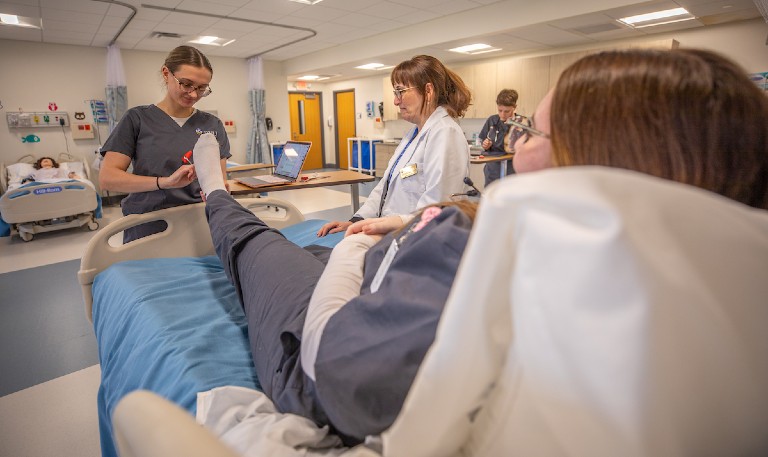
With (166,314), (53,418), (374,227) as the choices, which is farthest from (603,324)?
(53,418)

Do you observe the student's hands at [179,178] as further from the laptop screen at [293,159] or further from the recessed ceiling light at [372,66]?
the recessed ceiling light at [372,66]

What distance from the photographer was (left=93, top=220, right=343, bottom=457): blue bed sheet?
3.22 ft

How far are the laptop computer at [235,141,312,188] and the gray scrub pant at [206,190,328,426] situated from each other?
1.48 metres

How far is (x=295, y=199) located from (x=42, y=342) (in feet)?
13.6

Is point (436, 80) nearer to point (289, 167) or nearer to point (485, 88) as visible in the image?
point (289, 167)

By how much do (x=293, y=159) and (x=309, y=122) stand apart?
784cm

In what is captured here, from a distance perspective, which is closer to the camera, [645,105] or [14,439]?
[645,105]

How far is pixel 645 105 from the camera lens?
47cm

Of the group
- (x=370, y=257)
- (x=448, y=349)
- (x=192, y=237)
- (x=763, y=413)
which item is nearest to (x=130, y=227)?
(x=192, y=237)

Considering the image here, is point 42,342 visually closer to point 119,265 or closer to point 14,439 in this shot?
point 14,439

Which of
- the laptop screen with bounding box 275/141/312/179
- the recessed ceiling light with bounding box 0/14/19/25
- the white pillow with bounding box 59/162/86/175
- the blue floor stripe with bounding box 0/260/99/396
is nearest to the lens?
the blue floor stripe with bounding box 0/260/99/396

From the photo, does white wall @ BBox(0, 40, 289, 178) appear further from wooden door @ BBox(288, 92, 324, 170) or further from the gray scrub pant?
the gray scrub pant

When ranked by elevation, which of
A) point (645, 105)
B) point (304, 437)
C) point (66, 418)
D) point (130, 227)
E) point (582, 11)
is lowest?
point (66, 418)

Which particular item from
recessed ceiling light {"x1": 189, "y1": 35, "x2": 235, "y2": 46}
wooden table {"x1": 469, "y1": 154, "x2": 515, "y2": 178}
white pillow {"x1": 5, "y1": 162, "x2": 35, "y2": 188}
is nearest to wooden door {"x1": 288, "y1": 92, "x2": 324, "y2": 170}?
recessed ceiling light {"x1": 189, "y1": 35, "x2": 235, "y2": 46}
